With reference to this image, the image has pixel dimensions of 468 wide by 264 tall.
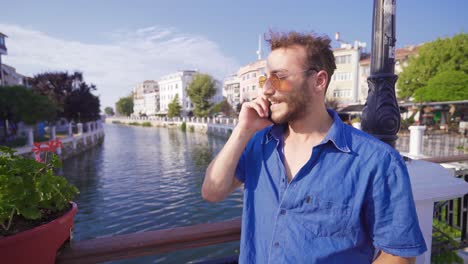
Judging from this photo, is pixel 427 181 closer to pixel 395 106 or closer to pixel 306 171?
pixel 395 106

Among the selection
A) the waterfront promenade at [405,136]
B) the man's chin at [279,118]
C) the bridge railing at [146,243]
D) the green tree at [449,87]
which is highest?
the green tree at [449,87]

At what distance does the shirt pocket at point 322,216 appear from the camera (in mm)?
1146

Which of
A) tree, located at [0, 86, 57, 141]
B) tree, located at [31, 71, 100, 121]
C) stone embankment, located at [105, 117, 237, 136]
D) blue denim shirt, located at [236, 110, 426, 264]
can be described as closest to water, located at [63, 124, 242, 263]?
tree, located at [0, 86, 57, 141]

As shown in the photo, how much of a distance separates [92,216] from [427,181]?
32.3ft

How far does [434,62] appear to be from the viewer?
23641 millimetres

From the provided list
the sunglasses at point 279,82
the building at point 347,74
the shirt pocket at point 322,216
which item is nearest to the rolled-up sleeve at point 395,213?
the shirt pocket at point 322,216

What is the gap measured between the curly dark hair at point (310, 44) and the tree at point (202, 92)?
48.2 m

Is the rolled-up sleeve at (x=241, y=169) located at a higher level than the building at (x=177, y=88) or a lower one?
lower

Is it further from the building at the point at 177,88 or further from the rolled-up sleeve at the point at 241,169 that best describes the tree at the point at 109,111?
the rolled-up sleeve at the point at 241,169

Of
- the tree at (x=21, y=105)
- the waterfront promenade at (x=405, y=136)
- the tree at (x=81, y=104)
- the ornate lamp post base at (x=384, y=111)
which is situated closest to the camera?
the ornate lamp post base at (x=384, y=111)

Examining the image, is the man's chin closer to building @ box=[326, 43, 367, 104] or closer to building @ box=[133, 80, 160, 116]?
building @ box=[326, 43, 367, 104]

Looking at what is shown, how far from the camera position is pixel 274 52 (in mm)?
1361

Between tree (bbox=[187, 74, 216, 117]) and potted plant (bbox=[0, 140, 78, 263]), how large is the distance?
4828 cm

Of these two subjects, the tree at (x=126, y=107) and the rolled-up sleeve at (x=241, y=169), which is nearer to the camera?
the rolled-up sleeve at (x=241, y=169)
